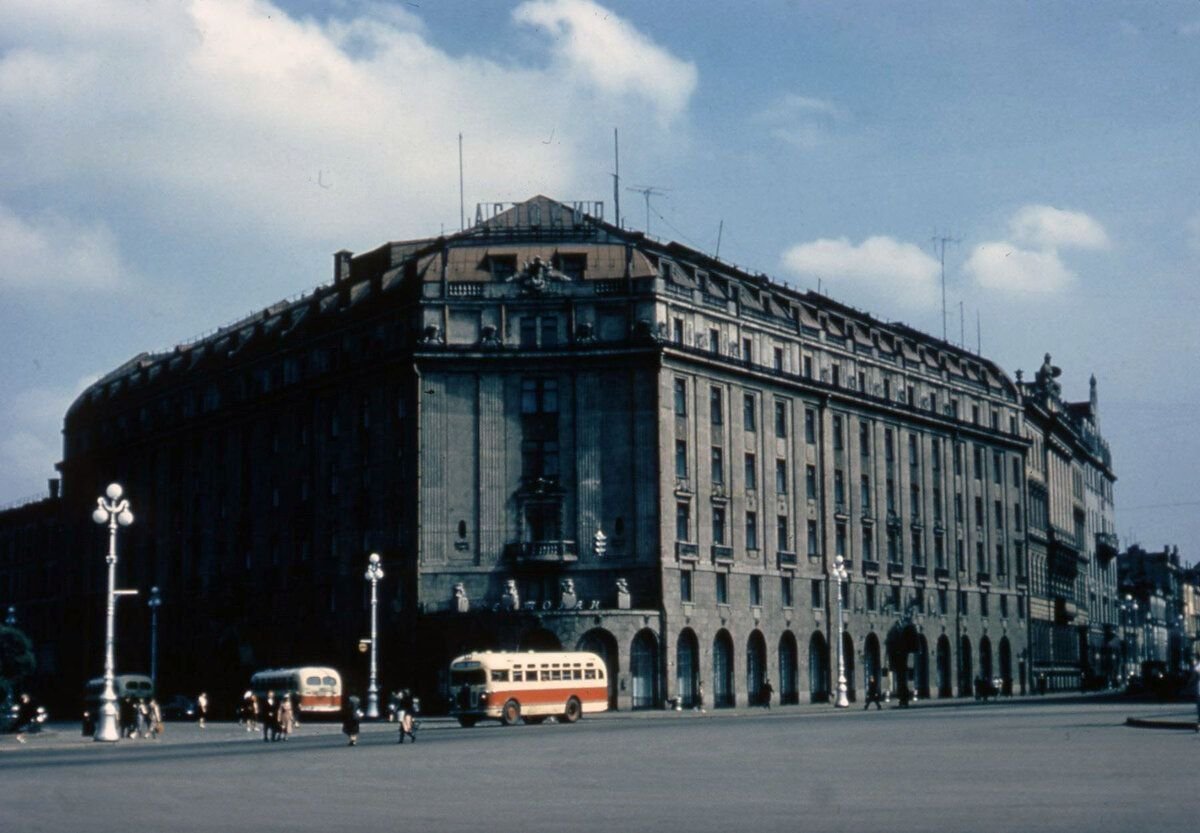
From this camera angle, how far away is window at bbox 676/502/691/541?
85250 millimetres

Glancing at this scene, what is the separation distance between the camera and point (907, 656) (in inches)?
4060

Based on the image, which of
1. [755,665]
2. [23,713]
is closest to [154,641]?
[755,665]

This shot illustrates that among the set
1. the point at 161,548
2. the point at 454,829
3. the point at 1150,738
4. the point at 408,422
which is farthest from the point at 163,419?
the point at 454,829

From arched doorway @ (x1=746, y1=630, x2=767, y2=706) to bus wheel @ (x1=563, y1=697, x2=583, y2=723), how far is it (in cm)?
2401

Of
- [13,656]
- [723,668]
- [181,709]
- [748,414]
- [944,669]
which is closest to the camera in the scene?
[13,656]

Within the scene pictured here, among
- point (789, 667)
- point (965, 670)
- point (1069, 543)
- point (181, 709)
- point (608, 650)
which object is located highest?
point (1069, 543)

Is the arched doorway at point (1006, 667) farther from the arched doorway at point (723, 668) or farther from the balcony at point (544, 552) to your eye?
the balcony at point (544, 552)

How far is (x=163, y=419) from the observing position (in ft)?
358

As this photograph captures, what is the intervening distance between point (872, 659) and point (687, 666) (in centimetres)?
1943

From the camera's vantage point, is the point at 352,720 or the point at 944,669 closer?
the point at 352,720

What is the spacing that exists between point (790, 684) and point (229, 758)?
57089mm

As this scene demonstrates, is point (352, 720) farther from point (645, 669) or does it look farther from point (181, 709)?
point (181, 709)

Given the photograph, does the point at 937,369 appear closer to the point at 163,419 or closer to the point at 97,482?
the point at 163,419

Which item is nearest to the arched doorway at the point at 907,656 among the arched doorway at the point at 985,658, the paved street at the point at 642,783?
the arched doorway at the point at 985,658
